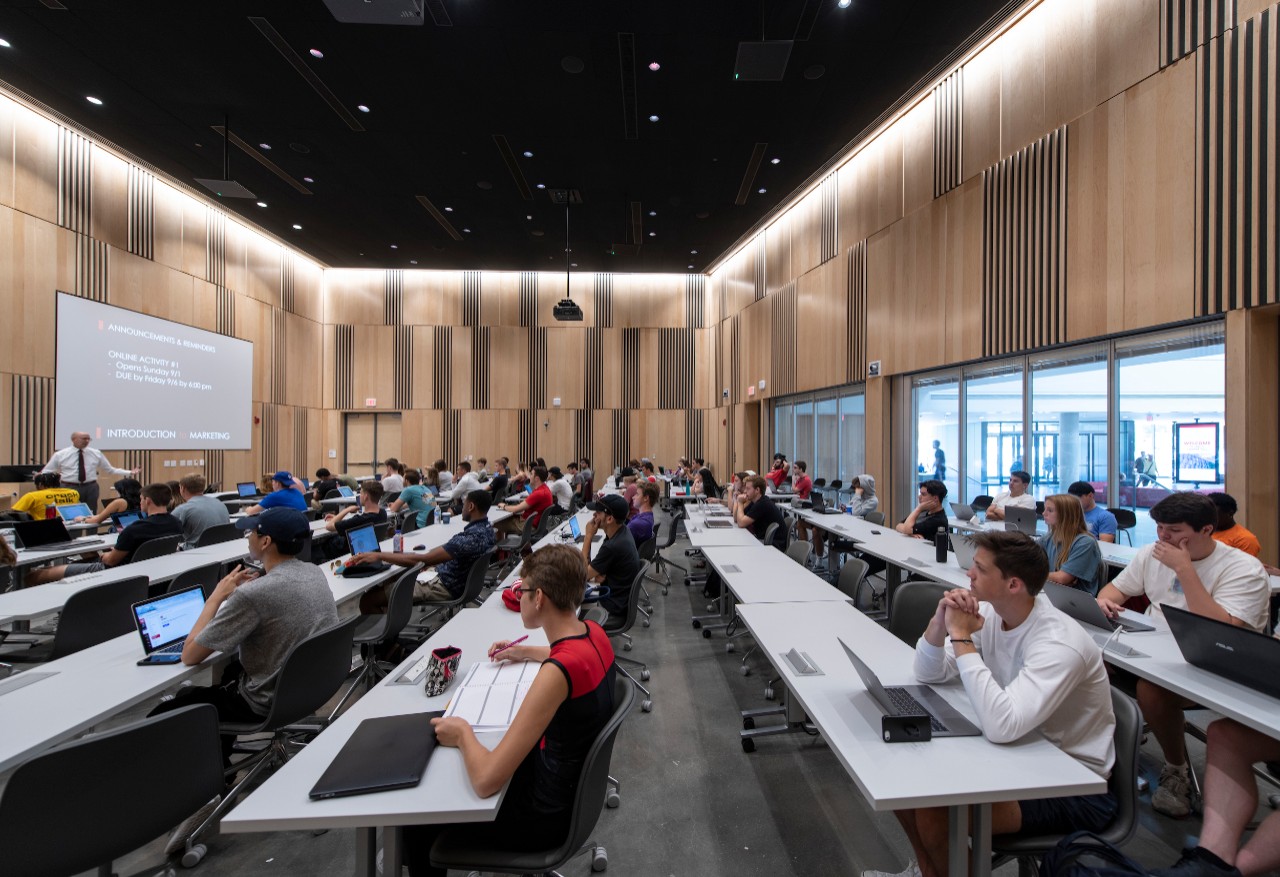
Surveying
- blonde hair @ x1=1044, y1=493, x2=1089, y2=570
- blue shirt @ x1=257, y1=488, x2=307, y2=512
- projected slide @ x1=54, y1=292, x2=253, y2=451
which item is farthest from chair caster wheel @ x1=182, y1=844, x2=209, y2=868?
projected slide @ x1=54, y1=292, x2=253, y2=451

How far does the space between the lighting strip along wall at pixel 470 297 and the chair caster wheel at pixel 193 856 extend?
14.4 metres

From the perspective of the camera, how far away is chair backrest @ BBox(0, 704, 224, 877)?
1438 mm

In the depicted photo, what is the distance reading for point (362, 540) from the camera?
4.51 metres

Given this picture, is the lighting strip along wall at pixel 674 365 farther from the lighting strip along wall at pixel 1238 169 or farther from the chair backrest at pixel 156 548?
the chair backrest at pixel 156 548

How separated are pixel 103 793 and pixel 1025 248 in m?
7.97

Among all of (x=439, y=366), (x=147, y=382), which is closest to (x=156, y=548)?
(x=147, y=382)

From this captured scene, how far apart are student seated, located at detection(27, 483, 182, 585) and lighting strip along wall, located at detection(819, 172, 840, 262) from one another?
32.2 ft

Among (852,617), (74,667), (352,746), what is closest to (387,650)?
(74,667)

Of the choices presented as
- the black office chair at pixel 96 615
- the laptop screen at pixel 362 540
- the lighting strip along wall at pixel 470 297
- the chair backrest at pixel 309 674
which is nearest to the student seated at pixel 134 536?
the black office chair at pixel 96 615

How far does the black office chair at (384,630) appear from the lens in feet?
11.4

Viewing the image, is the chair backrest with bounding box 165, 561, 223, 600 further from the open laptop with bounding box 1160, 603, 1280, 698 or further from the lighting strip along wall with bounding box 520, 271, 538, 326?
the lighting strip along wall with bounding box 520, 271, 538, 326

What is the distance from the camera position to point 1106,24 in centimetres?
540

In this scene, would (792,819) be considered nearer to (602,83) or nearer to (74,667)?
(74,667)

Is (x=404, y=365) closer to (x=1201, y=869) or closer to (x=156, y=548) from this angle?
(x=156, y=548)
